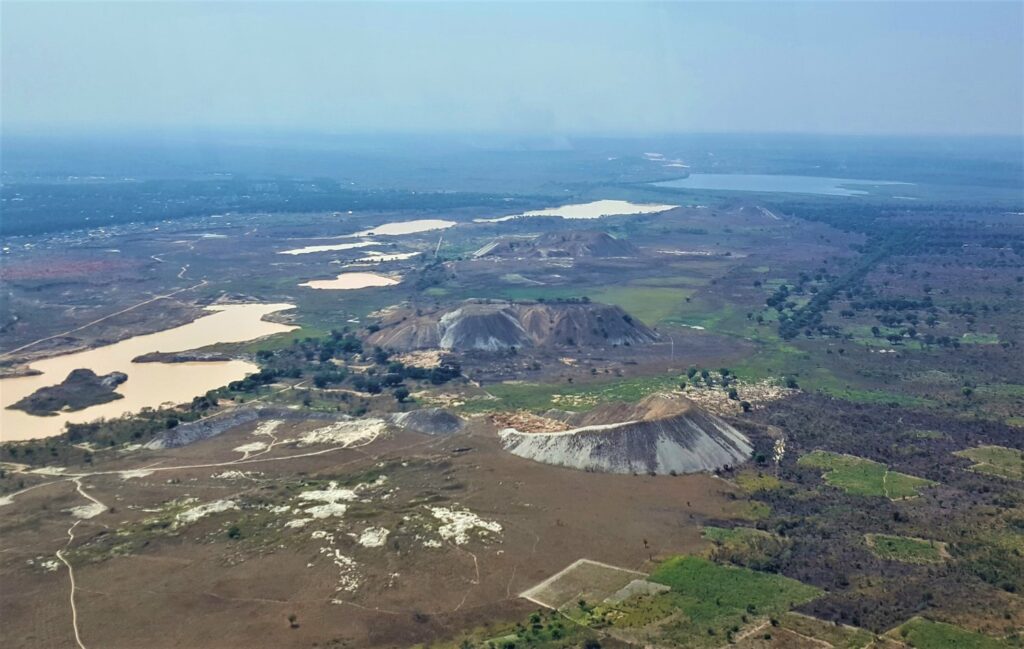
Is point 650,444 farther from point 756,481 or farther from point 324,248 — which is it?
point 324,248

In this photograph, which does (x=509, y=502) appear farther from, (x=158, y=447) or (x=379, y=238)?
(x=379, y=238)

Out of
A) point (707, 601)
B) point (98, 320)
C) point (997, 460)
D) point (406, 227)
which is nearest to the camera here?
point (707, 601)

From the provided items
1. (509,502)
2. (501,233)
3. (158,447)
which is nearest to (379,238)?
(501,233)

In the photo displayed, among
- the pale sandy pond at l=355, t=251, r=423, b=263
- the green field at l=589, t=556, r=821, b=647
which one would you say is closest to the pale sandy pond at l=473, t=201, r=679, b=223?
the pale sandy pond at l=355, t=251, r=423, b=263

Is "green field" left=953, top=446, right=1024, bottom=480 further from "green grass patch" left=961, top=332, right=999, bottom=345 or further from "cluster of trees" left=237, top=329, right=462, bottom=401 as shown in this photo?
"cluster of trees" left=237, top=329, right=462, bottom=401

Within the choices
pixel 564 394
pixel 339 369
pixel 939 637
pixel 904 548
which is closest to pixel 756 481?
pixel 904 548

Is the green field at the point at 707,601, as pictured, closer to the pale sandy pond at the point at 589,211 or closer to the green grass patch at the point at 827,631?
the green grass patch at the point at 827,631
